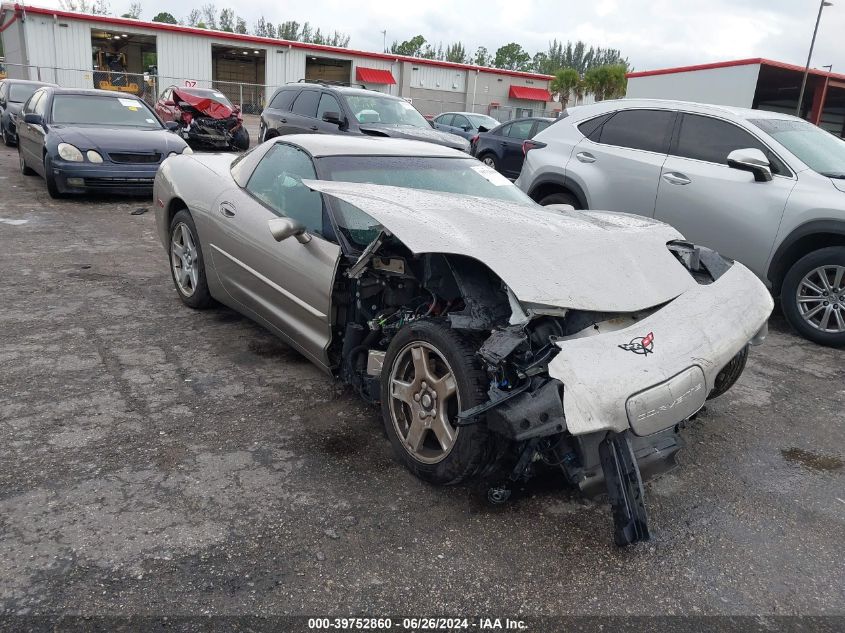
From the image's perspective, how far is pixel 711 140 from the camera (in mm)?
6094

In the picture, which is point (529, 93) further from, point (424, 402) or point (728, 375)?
point (424, 402)

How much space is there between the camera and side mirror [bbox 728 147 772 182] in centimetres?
537

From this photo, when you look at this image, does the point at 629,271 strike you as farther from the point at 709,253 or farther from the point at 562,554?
the point at 562,554

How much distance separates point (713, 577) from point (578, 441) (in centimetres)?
73

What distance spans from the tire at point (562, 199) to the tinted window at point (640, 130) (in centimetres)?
64

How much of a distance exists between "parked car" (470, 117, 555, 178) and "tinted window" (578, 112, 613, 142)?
19.5 ft

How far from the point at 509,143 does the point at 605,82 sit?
44893 mm

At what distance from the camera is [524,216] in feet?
11.1

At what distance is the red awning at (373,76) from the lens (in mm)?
39781

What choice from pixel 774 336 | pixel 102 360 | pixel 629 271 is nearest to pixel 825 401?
pixel 774 336

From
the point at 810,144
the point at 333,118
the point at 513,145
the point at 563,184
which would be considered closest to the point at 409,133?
the point at 333,118

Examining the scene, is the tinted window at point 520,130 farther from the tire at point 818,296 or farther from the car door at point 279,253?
the car door at point 279,253

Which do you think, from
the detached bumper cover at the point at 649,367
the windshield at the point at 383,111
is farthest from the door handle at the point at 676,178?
the windshield at the point at 383,111

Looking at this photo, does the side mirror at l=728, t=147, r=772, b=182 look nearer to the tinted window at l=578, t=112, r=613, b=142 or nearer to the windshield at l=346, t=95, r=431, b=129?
the tinted window at l=578, t=112, r=613, b=142
